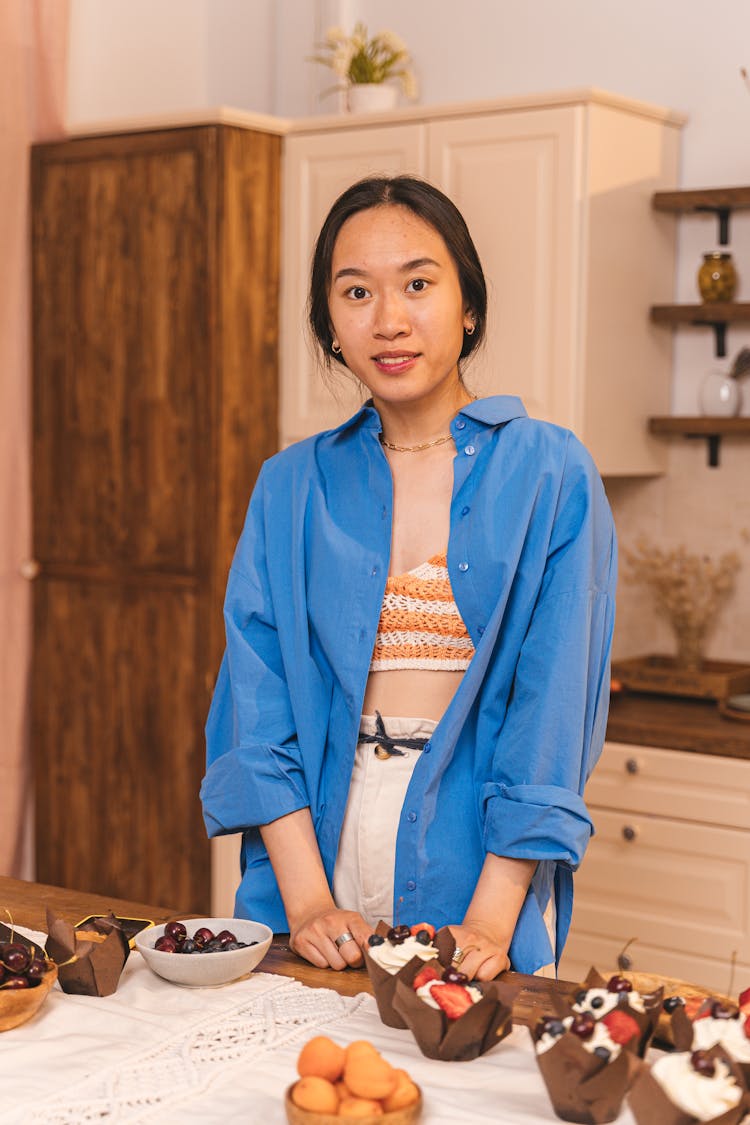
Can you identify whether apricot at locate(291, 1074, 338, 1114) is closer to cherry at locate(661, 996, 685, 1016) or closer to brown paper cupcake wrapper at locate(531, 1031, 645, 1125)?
brown paper cupcake wrapper at locate(531, 1031, 645, 1125)

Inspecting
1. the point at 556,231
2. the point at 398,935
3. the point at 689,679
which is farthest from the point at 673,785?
the point at 398,935

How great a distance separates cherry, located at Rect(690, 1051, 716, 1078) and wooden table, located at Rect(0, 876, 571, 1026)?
26 cm

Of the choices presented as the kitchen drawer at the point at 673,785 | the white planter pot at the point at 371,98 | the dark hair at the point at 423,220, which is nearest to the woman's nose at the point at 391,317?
the dark hair at the point at 423,220

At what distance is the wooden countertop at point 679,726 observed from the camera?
3.05m

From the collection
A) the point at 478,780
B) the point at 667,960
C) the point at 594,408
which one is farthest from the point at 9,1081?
the point at 594,408

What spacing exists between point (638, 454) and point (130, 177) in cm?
140

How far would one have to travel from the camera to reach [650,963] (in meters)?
3.15

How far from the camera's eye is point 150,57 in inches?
161

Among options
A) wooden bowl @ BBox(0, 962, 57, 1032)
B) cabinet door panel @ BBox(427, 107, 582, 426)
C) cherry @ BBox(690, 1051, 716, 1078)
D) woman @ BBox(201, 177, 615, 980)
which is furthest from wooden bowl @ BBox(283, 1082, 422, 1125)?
cabinet door panel @ BBox(427, 107, 582, 426)

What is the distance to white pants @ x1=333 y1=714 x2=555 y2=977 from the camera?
172cm

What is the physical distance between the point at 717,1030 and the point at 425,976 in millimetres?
268

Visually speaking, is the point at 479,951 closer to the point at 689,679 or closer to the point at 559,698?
the point at 559,698

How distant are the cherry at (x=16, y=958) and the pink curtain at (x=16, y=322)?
2.52 metres

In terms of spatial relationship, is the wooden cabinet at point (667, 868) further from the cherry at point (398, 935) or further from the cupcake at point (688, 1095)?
the cupcake at point (688, 1095)
